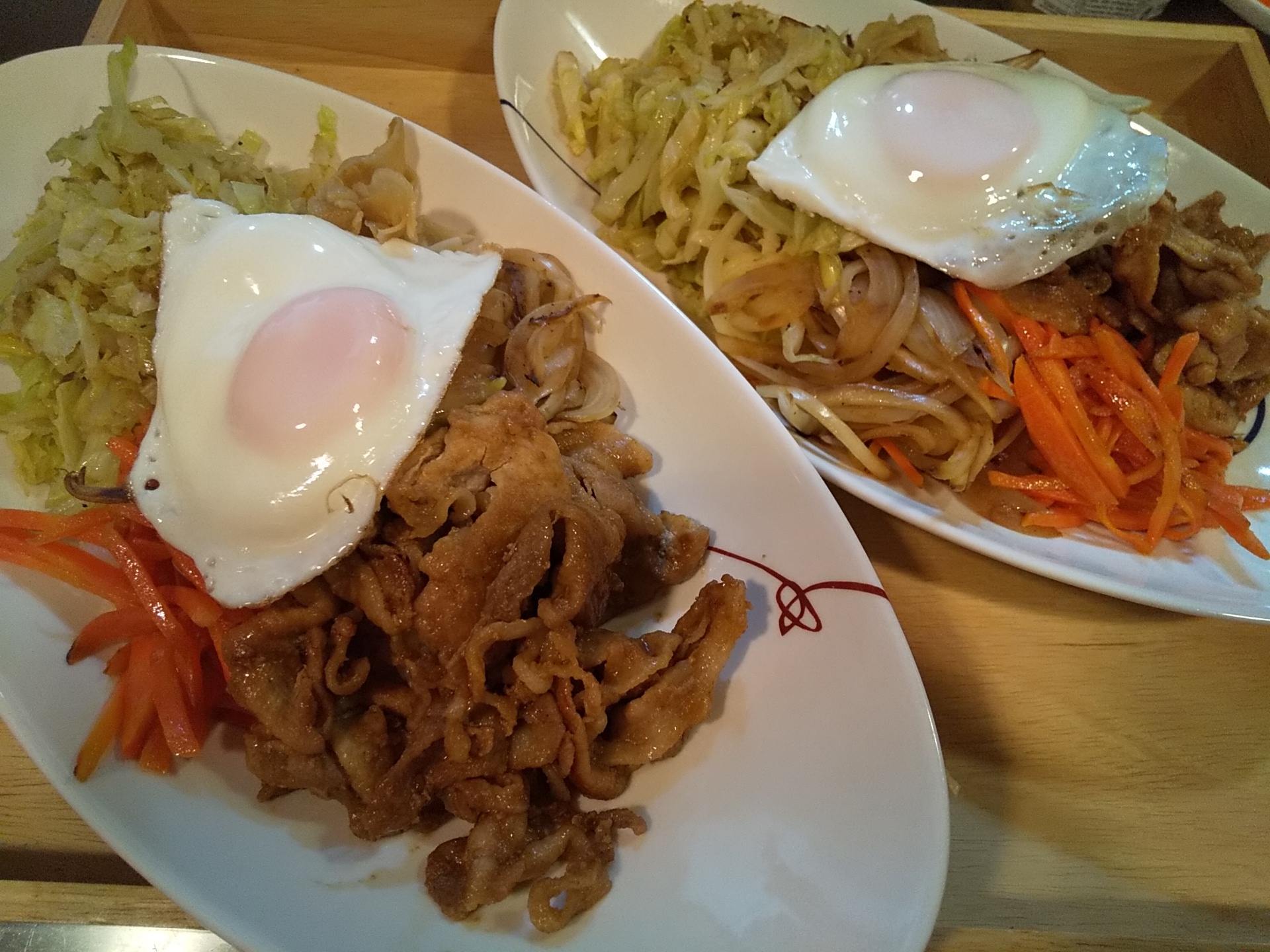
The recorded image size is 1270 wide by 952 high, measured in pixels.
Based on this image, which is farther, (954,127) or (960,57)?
(960,57)

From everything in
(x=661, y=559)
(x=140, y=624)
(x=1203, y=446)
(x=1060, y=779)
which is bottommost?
(x=1060, y=779)

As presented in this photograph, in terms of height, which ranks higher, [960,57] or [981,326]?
[960,57]

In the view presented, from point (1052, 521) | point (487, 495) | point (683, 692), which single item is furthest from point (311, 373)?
point (1052, 521)

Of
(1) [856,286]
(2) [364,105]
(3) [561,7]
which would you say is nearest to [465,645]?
(1) [856,286]

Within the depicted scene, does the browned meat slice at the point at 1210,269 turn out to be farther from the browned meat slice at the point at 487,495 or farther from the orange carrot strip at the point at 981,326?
the browned meat slice at the point at 487,495

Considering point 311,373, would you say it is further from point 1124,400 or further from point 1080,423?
point 1124,400

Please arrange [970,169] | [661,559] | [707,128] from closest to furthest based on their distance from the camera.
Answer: [661,559] → [970,169] → [707,128]

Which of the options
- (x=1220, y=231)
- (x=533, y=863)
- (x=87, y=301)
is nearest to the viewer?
(x=533, y=863)

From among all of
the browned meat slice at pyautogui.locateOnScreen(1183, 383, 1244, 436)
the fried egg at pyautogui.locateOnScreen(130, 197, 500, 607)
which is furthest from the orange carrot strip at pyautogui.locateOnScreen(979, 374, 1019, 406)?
the fried egg at pyautogui.locateOnScreen(130, 197, 500, 607)
